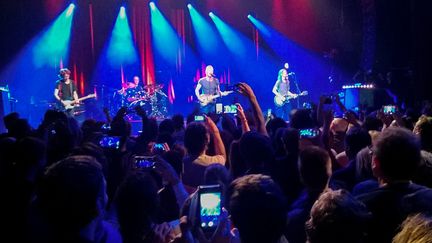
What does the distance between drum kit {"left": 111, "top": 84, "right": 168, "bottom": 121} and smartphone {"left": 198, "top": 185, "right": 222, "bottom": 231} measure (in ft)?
38.9

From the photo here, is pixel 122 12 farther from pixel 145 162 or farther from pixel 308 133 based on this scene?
pixel 145 162

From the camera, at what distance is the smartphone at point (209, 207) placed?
1.99 m

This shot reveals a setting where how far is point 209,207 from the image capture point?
6.57 feet

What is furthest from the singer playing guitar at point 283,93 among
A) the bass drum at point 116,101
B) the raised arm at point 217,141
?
the raised arm at point 217,141

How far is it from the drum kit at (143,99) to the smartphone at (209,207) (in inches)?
467

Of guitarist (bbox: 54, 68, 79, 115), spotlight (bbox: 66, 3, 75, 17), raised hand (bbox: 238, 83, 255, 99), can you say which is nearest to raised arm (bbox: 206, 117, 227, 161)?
raised hand (bbox: 238, 83, 255, 99)

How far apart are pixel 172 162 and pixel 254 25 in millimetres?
13703

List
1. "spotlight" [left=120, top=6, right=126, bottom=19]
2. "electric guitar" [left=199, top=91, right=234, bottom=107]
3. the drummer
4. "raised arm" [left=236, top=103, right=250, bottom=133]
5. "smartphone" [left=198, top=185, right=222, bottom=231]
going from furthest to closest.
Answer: "spotlight" [left=120, top=6, right=126, bottom=19]
the drummer
"electric guitar" [left=199, top=91, right=234, bottom=107]
"raised arm" [left=236, top=103, right=250, bottom=133]
"smartphone" [left=198, top=185, right=222, bottom=231]

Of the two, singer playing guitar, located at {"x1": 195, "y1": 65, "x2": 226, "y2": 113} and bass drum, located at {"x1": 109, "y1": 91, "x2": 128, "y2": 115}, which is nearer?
singer playing guitar, located at {"x1": 195, "y1": 65, "x2": 226, "y2": 113}

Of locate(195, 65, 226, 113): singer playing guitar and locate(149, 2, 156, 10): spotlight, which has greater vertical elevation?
locate(149, 2, 156, 10): spotlight

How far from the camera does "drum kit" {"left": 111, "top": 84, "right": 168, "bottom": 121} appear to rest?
13773mm

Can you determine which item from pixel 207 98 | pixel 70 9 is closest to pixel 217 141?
pixel 207 98

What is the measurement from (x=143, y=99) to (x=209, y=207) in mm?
12053

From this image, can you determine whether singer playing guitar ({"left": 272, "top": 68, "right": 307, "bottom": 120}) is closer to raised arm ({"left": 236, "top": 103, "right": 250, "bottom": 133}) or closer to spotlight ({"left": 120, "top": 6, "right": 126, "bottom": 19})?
spotlight ({"left": 120, "top": 6, "right": 126, "bottom": 19})
